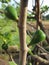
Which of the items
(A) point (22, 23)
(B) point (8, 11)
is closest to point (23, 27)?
(A) point (22, 23)

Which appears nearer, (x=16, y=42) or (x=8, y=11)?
(x=8, y=11)

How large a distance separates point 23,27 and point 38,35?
0.48ft

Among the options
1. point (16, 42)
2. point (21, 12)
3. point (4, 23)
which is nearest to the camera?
point (21, 12)

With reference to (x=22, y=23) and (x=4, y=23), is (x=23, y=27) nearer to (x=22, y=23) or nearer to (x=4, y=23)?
(x=22, y=23)

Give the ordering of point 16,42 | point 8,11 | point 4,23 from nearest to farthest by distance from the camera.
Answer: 1. point 8,11
2. point 16,42
3. point 4,23

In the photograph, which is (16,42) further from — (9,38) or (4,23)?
(4,23)

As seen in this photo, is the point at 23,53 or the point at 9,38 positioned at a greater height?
the point at 23,53

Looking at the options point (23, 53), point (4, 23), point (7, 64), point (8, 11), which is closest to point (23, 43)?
point (23, 53)

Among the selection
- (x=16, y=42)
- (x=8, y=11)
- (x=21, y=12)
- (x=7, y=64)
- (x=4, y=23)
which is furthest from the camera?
(x=4, y=23)

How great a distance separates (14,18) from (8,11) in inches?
1.4

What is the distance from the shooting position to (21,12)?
401mm

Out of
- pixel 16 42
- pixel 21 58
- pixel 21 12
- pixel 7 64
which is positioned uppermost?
pixel 21 12

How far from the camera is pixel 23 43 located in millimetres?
419

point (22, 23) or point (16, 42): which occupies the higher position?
point (22, 23)
